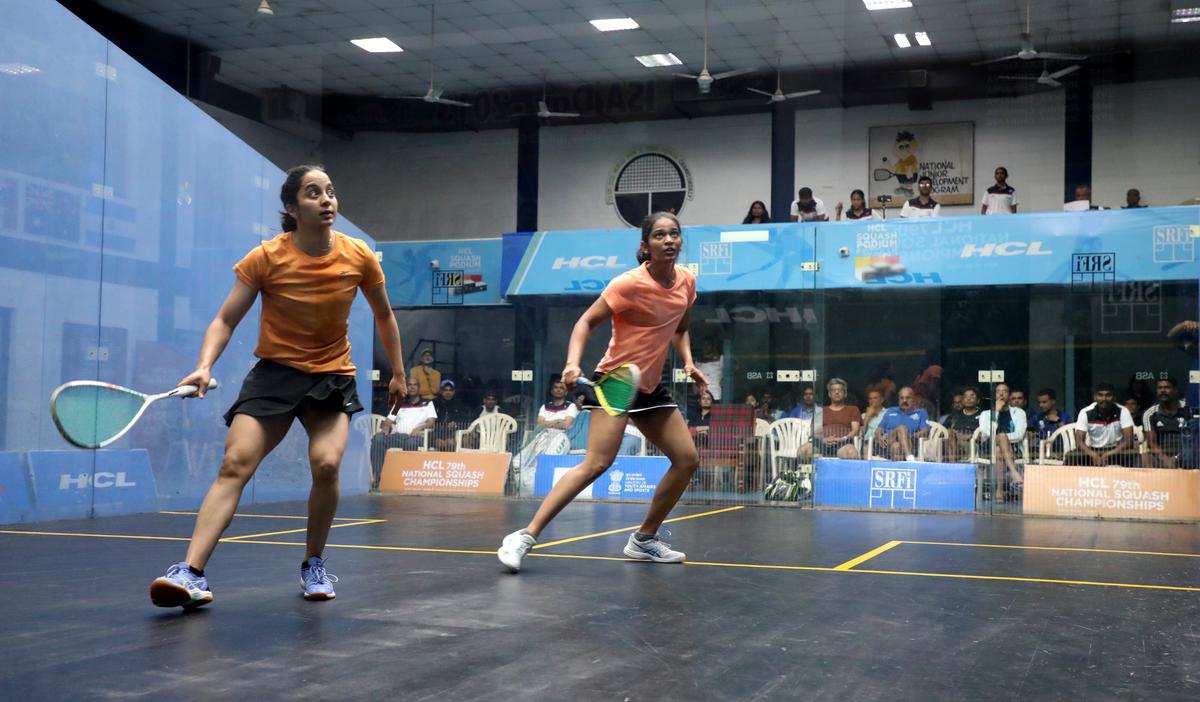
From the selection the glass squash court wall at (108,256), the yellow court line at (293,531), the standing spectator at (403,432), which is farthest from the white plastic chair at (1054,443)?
the glass squash court wall at (108,256)

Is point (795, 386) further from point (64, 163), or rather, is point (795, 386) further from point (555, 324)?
point (64, 163)

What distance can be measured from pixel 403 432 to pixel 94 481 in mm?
3904

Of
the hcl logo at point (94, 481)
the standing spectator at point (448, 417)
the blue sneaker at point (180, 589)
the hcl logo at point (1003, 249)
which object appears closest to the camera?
the blue sneaker at point (180, 589)

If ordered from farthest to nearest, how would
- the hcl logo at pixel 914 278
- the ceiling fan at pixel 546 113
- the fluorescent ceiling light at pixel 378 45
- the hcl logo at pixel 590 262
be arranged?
the ceiling fan at pixel 546 113, the fluorescent ceiling light at pixel 378 45, the hcl logo at pixel 590 262, the hcl logo at pixel 914 278

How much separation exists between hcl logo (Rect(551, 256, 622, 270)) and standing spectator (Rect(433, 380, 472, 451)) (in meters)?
1.76

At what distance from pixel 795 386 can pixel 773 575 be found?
5.51 meters

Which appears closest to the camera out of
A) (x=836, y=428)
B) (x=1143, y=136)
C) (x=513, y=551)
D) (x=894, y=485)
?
(x=513, y=551)

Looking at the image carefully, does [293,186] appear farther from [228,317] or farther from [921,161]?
[921,161]

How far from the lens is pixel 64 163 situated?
6.55m

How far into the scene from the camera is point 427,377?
11.3 m

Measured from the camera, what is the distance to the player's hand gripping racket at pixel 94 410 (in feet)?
9.52

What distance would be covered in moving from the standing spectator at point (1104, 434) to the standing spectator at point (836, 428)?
5.04ft

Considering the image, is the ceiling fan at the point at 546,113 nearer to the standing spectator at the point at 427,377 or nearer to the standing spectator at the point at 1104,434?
the standing spectator at the point at 427,377

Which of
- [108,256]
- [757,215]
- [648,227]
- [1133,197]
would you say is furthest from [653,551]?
[1133,197]
